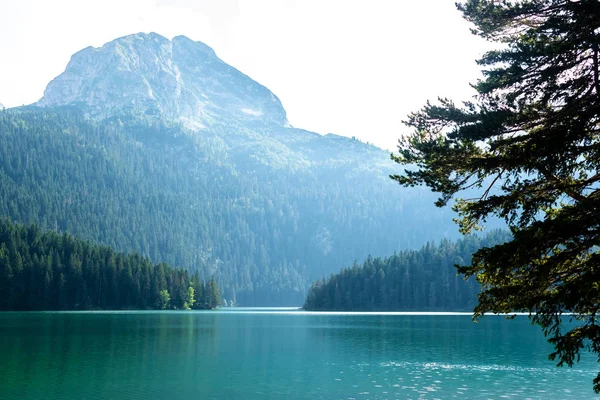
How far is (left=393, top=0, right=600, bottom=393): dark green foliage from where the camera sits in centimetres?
2041

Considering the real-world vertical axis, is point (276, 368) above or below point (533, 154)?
below

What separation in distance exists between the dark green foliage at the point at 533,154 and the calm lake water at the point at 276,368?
25.5 meters

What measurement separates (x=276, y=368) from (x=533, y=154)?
4342 centimetres

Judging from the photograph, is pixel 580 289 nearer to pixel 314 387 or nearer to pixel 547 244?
pixel 547 244

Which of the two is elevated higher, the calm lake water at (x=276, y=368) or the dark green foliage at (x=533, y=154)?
the dark green foliage at (x=533, y=154)

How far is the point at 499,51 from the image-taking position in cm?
Answer: 2556

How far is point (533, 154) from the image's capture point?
70.5 feet

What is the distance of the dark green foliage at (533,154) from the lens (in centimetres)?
2041

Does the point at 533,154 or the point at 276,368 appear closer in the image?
the point at 533,154

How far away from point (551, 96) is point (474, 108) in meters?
2.62

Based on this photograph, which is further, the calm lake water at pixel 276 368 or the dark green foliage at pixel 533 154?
the calm lake water at pixel 276 368

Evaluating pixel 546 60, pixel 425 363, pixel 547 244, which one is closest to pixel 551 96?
pixel 546 60

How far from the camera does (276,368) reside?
6050 centimetres

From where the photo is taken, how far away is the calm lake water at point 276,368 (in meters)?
46.8
